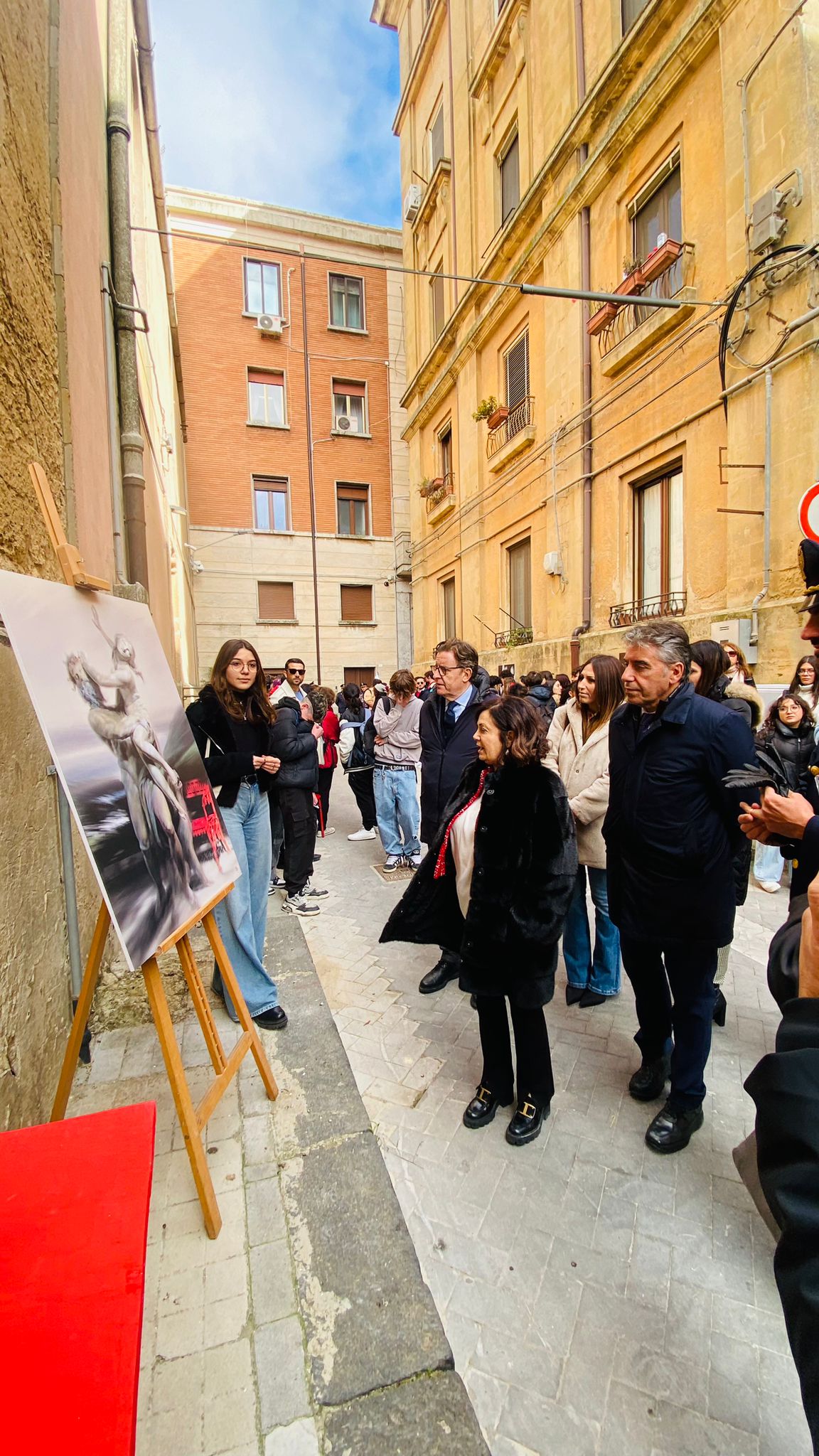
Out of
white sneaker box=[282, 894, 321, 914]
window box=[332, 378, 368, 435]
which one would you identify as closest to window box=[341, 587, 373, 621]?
window box=[332, 378, 368, 435]

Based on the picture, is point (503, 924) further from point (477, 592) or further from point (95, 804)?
point (477, 592)

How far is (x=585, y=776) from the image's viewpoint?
129 inches

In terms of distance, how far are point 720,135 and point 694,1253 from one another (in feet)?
36.9

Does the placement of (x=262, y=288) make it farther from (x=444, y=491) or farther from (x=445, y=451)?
(x=444, y=491)

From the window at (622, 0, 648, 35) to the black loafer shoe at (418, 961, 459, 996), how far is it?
13.8m

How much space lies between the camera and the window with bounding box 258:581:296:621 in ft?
63.8

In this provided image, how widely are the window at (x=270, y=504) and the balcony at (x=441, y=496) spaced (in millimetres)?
4850

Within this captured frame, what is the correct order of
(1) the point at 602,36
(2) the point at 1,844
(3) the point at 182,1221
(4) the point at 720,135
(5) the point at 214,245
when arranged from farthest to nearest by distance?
(5) the point at 214,245 < (1) the point at 602,36 < (4) the point at 720,135 < (3) the point at 182,1221 < (2) the point at 1,844

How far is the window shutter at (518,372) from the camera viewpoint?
12711mm

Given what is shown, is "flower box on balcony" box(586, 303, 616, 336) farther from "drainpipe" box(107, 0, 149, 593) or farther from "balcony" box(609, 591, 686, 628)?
"drainpipe" box(107, 0, 149, 593)

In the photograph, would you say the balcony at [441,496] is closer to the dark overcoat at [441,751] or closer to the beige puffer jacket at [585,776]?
the dark overcoat at [441,751]

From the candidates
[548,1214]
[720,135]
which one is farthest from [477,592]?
[548,1214]

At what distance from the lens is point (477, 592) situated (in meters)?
15.2

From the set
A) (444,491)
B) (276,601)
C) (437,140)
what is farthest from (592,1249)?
(437,140)
